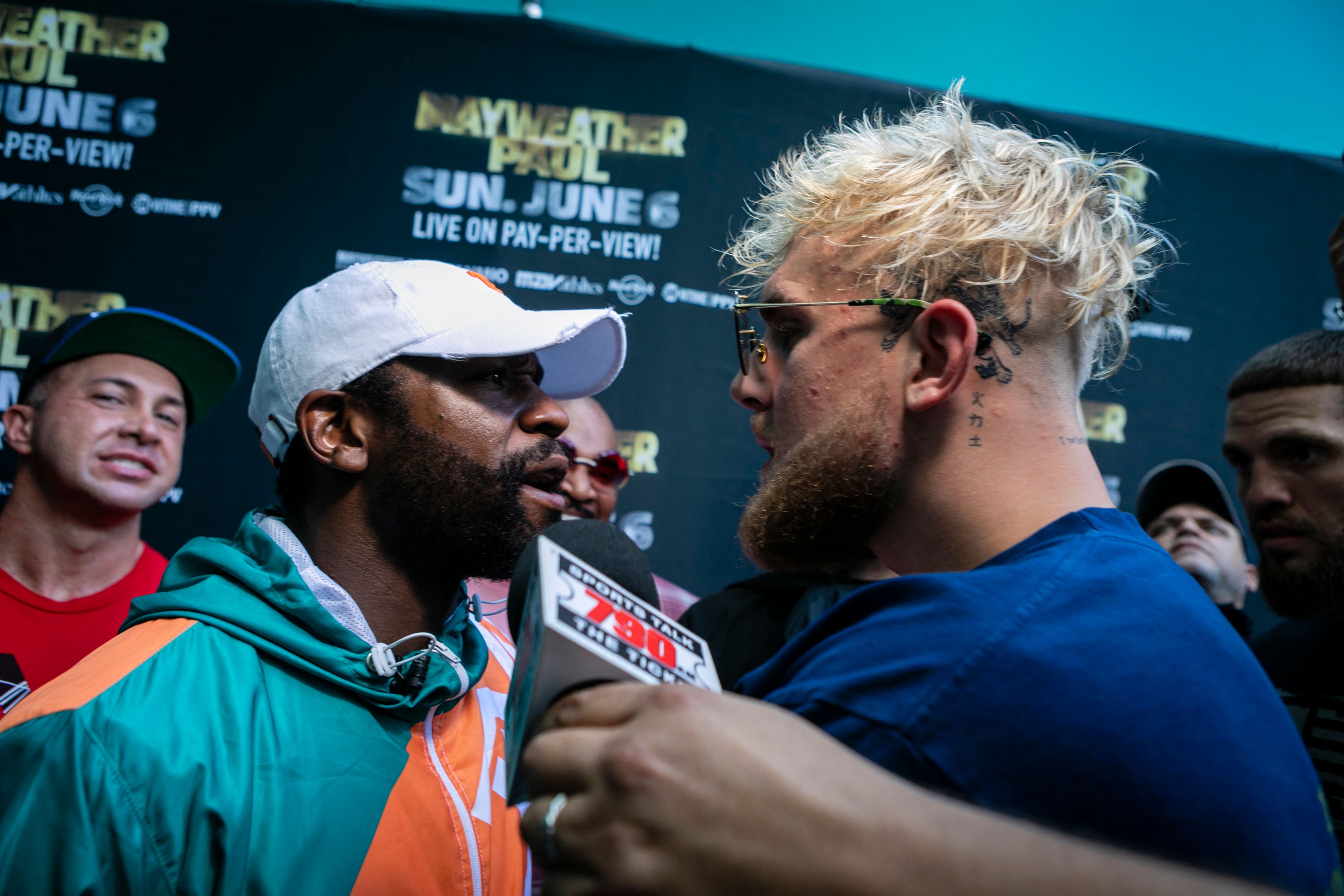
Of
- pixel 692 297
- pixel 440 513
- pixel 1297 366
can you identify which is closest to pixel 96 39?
pixel 692 297

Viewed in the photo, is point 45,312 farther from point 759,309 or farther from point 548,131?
point 759,309

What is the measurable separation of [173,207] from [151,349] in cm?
47

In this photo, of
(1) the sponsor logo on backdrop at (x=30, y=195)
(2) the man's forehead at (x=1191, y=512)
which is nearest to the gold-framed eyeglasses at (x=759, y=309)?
(2) the man's forehead at (x=1191, y=512)

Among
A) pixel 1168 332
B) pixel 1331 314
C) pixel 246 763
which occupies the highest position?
pixel 1331 314

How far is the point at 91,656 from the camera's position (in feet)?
3.62

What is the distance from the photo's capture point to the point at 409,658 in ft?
3.97

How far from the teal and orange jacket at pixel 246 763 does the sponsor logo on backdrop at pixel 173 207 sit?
1580mm

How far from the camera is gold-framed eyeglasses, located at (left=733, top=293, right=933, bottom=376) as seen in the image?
0.95 metres

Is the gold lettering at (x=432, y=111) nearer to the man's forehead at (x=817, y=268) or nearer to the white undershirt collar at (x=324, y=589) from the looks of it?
the white undershirt collar at (x=324, y=589)

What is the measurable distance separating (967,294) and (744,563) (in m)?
1.73

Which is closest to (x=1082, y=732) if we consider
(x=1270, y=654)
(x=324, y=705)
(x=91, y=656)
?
(x=324, y=705)

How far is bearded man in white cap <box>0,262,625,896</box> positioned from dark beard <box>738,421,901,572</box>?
1.69 feet

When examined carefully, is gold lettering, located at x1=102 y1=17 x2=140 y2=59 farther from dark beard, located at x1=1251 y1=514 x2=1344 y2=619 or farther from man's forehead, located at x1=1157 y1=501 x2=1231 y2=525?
man's forehead, located at x1=1157 y1=501 x2=1231 y2=525

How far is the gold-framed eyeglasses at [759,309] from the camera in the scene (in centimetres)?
95
